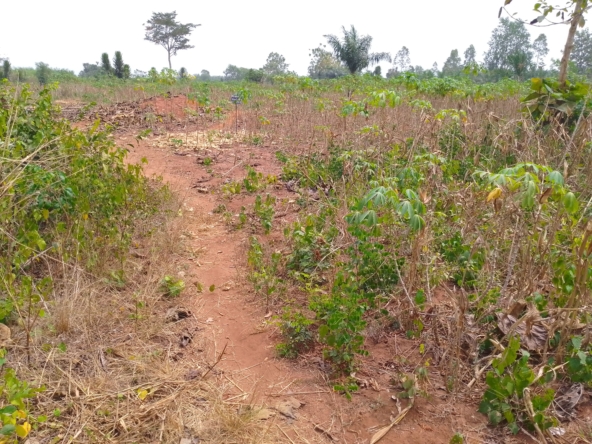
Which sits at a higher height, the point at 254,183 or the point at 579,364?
the point at 254,183

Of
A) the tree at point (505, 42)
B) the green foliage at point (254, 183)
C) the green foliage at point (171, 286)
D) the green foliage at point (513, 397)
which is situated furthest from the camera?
the tree at point (505, 42)

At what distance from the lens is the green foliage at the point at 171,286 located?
2934 millimetres

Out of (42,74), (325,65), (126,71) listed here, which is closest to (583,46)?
(325,65)

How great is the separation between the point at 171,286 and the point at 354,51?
71.5ft

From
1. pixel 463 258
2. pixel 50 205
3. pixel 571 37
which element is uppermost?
pixel 571 37

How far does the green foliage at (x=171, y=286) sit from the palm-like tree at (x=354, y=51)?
2162 cm

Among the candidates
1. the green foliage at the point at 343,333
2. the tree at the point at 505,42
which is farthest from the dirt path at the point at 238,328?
the tree at the point at 505,42

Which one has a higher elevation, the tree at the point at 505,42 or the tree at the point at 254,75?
the tree at the point at 505,42

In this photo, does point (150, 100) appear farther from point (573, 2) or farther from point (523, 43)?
point (523, 43)

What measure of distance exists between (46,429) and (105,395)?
25 cm

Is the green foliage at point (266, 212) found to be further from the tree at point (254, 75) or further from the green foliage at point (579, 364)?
the tree at point (254, 75)

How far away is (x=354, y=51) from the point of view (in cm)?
2250

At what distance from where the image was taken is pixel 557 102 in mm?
4512

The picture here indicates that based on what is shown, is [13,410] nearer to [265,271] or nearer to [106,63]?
[265,271]
